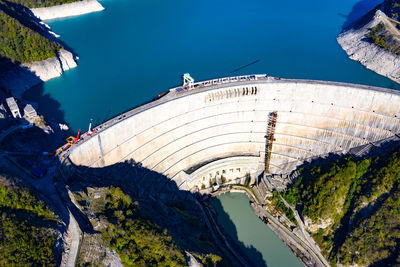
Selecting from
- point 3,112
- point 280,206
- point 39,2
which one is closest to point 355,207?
point 280,206

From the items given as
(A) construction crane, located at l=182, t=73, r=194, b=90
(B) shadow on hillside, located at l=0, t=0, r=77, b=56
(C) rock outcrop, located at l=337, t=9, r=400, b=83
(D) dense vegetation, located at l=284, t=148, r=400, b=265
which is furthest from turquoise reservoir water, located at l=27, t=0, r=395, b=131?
(D) dense vegetation, located at l=284, t=148, r=400, b=265

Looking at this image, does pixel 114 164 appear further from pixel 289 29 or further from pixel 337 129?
pixel 289 29

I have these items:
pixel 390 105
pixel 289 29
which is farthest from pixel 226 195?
pixel 289 29

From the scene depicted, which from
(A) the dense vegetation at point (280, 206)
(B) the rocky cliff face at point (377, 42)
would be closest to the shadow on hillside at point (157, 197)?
(A) the dense vegetation at point (280, 206)

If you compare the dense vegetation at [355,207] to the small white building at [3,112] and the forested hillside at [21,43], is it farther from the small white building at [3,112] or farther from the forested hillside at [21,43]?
A: the forested hillside at [21,43]

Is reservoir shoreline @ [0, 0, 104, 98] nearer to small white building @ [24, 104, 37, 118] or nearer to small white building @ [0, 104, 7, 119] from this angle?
small white building @ [24, 104, 37, 118]

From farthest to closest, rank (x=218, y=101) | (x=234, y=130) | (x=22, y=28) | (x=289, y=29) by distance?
(x=289, y=29) < (x=22, y=28) < (x=234, y=130) < (x=218, y=101)
